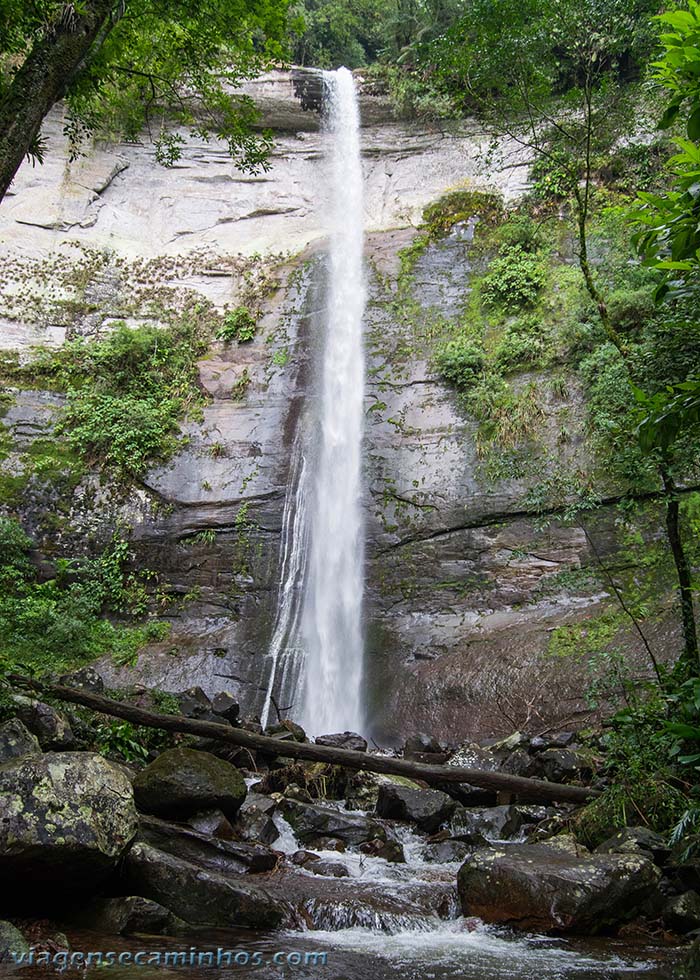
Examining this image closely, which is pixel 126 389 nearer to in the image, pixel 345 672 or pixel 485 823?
pixel 345 672

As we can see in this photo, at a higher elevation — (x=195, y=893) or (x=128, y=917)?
(x=128, y=917)

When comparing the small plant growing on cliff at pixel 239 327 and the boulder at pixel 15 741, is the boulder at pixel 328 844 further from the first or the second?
the small plant growing on cliff at pixel 239 327

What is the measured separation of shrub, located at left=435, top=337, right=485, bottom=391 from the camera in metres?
14.0

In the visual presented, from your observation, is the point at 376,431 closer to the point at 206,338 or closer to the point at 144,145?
the point at 206,338

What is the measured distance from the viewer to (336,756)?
6.41 meters

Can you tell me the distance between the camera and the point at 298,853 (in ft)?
18.0

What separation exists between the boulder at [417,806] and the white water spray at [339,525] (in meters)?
4.16

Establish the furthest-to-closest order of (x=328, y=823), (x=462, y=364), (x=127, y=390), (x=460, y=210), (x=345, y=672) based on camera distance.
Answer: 1. (x=460, y=210)
2. (x=127, y=390)
3. (x=462, y=364)
4. (x=345, y=672)
5. (x=328, y=823)

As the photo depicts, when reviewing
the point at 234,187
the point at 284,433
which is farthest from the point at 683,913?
the point at 234,187

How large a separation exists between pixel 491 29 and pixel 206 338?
10.4m

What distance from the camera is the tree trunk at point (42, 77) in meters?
4.74

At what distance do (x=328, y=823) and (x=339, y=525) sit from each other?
743cm

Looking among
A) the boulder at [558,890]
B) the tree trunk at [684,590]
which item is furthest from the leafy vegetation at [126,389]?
the boulder at [558,890]

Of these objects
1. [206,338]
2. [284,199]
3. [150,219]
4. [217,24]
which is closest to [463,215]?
[284,199]
